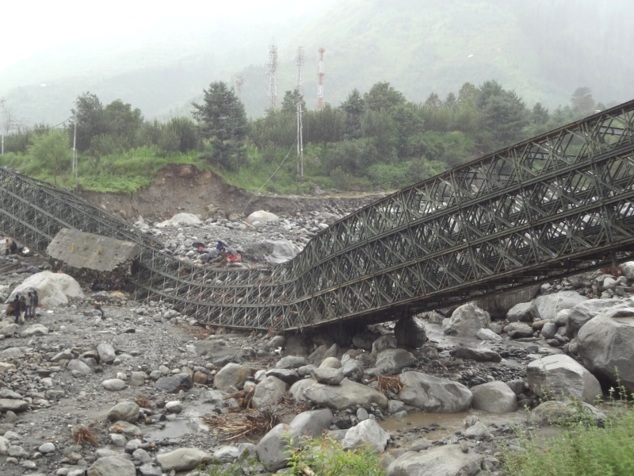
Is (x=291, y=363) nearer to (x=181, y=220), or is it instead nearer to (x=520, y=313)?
(x=520, y=313)

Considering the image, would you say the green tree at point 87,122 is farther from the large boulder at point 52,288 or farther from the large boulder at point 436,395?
the large boulder at point 436,395

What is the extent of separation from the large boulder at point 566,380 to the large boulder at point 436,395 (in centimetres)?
193

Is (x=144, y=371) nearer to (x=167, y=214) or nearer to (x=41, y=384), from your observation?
(x=41, y=384)

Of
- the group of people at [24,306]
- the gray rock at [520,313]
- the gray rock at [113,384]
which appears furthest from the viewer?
the gray rock at [520,313]

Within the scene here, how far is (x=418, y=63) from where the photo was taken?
14938 centimetres

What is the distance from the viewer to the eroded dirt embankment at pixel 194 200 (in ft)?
139

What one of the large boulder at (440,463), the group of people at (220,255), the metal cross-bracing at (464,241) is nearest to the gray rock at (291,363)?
the metal cross-bracing at (464,241)

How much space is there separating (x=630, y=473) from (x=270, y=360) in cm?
1590

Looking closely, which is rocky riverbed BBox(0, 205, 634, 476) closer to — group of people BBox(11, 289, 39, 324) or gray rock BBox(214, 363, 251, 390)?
gray rock BBox(214, 363, 251, 390)

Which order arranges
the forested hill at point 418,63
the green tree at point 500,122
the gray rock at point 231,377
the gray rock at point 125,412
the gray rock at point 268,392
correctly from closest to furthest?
the gray rock at point 125,412 < the gray rock at point 268,392 < the gray rock at point 231,377 < the green tree at point 500,122 < the forested hill at point 418,63

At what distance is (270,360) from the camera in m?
21.4

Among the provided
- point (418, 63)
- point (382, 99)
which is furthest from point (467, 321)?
point (418, 63)

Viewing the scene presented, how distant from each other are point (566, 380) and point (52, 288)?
19721 mm

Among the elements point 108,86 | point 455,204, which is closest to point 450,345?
point 455,204
